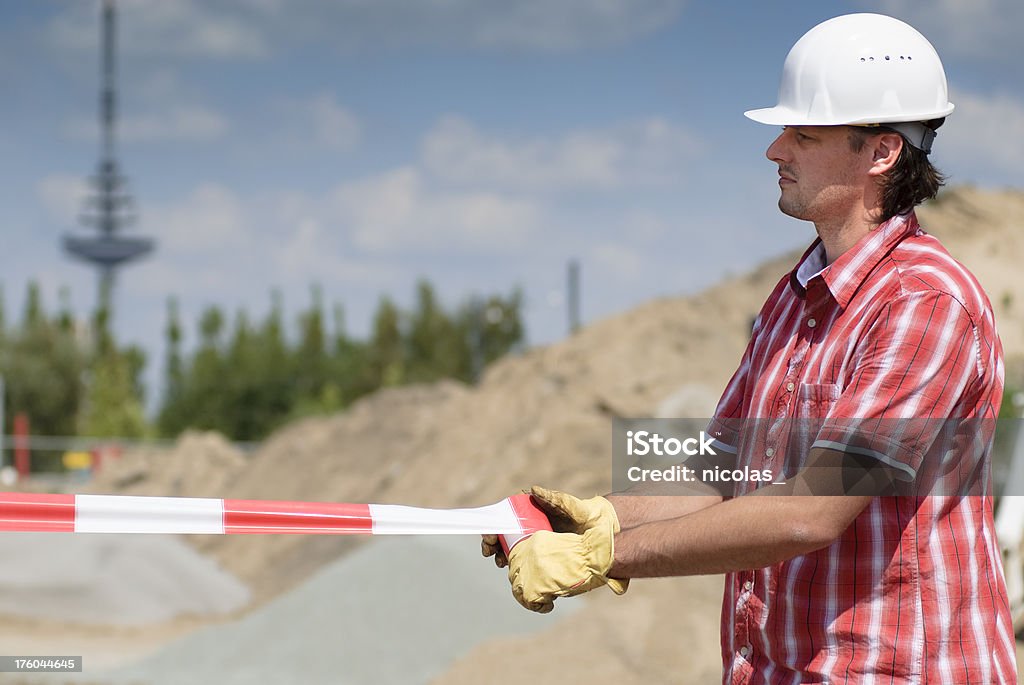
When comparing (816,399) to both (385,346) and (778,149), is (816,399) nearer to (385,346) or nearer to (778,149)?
(778,149)

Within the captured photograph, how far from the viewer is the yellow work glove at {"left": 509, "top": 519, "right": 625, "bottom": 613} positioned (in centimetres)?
221

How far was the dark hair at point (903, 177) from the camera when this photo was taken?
2246 mm

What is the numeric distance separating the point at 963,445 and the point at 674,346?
46.2 feet

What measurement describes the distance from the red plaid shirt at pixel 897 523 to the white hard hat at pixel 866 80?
219mm

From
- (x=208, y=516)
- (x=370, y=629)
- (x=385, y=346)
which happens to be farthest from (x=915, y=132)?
(x=385, y=346)

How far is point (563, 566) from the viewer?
223cm

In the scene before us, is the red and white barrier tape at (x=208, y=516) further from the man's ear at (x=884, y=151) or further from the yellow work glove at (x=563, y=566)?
the man's ear at (x=884, y=151)

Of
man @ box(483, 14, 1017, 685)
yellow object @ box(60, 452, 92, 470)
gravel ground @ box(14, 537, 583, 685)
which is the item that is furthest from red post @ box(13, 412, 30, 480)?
man @ box(483, 14, 1017, 685)

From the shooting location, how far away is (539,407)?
15688 mm

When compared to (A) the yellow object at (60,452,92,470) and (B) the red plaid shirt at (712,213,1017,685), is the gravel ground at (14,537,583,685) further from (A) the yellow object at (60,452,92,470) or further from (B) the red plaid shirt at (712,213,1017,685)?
(A) the yellow object at (60,452,92,470)

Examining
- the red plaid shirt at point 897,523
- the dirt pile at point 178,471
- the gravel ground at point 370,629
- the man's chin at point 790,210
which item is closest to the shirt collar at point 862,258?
the red plaid shirt at point 897,523

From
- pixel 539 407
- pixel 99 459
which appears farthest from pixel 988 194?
pixel 99 459

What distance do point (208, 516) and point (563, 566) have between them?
92cm

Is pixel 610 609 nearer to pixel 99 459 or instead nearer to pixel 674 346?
pixel 674 346
